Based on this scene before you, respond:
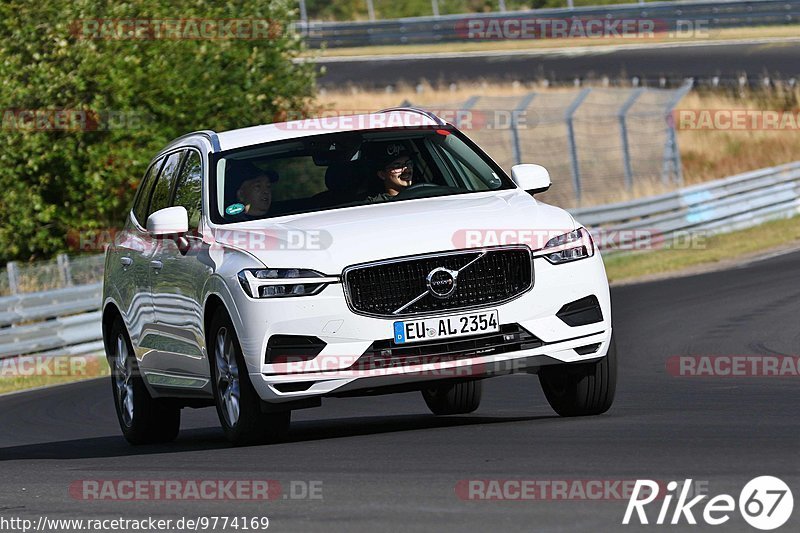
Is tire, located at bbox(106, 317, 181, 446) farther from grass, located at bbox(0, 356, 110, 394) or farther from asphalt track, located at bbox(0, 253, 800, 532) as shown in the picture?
grass, located at bbox(0, 356, 110, 394)

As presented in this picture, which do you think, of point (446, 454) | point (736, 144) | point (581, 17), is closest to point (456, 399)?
point (446, 454)

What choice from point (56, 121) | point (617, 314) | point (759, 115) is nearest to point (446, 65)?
point (759, 115)

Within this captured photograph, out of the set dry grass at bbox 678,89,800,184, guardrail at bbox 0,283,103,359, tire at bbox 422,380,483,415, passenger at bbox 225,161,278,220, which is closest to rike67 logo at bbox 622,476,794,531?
passenger at bbox 225,161,278,220

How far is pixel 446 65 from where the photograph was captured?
170 feet

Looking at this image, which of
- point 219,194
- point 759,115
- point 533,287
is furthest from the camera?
point 759,115

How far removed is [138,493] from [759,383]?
18.1 feet

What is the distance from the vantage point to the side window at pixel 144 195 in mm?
11508

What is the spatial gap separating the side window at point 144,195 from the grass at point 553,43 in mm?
36780

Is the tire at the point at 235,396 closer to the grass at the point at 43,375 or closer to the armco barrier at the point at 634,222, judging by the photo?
the grass at the point at 43,375

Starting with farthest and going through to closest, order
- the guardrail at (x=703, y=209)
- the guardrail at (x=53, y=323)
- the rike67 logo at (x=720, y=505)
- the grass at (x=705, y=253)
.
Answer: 1. the guardrail at (x=703, y=209)
2. the grass at (x=705, y=253)
3. the guardrail at (x=53, y=323)
4. the rike67 logo at (x=720, y=505)

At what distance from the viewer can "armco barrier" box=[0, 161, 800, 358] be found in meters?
20.7

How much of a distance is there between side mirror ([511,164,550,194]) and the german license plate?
1402mm

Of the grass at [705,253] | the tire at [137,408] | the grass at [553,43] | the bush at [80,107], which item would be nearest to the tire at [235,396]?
the tire at [137,408]

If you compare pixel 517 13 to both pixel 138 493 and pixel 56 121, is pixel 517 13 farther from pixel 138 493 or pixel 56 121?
pixel 138 493
